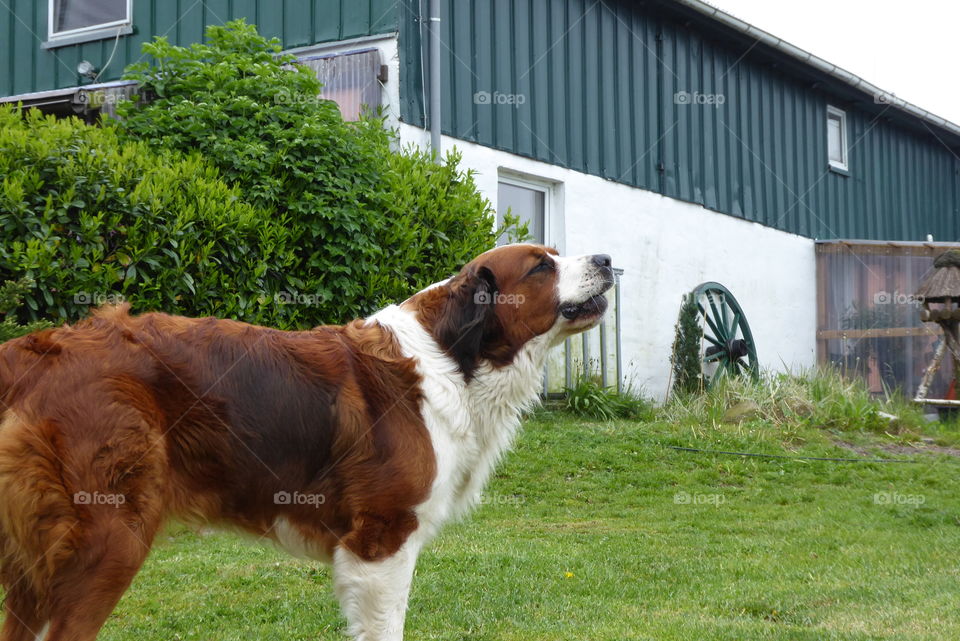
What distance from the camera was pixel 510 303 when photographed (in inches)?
168

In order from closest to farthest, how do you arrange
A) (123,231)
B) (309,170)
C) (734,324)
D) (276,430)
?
1. (276,430)
2. (123,231)
3. (309,170)
4. (734,324)

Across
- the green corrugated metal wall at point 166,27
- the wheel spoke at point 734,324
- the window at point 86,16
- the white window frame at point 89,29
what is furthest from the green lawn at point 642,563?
the window at point 86,16

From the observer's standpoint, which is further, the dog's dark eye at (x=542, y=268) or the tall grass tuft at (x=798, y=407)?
the tall grass tuft at (x=798, y=407)

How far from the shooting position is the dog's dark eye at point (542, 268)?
434 cm

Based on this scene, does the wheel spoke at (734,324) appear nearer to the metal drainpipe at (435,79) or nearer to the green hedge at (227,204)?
the metal drainpipe at (435,79)

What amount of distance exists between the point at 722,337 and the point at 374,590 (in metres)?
12.6

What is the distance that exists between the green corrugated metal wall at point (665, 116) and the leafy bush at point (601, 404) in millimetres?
3141

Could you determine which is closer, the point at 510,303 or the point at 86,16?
the point at 510,303

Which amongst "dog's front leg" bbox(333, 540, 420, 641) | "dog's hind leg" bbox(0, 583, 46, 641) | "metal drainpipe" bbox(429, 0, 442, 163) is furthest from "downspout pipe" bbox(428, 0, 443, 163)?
"dog's hind leg" bbox(0, 583, 46, 641)

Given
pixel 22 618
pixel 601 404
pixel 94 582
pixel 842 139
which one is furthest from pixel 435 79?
pixel 842 139

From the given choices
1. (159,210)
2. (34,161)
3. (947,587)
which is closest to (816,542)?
(947,587)

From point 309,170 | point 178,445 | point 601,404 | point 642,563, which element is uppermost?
point 309,170

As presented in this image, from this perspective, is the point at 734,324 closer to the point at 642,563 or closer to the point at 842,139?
the point at 842,139

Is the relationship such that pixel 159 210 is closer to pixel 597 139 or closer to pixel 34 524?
pixel 34 524
